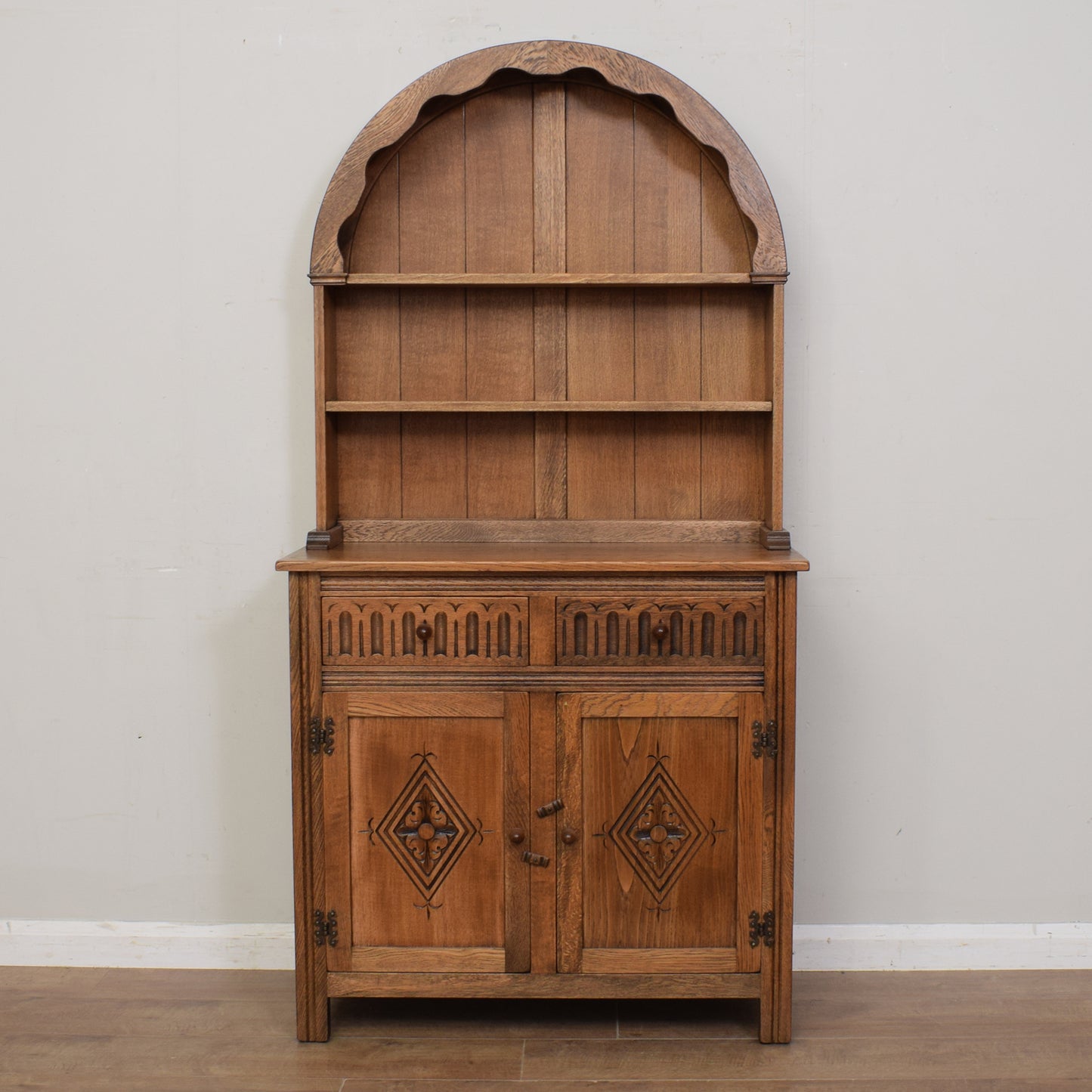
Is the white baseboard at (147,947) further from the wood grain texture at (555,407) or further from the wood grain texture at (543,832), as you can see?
the wood grain texture at (555,407)

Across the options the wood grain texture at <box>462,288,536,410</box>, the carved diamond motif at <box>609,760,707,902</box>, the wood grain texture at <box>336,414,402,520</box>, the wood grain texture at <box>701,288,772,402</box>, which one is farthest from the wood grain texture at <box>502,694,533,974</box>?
the wood grain texture at <box>701,288,772,402</box>

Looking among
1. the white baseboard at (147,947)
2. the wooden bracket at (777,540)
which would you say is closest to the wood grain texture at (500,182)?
the wooden bracket at (777,540)

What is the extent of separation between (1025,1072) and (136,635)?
2.43m

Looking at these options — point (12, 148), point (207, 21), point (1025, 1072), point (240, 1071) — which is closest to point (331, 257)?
point (207, 21)

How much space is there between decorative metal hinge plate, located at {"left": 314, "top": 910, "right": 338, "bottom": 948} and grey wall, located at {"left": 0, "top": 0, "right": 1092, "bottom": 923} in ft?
1.65

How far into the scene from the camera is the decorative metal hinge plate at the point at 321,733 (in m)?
2.44

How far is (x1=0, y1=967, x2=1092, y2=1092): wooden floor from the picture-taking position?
2.38 meters

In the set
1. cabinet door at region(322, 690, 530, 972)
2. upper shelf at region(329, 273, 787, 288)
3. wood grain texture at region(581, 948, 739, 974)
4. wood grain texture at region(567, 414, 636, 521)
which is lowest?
wood grain texture at region(581, 948, 739, 974)

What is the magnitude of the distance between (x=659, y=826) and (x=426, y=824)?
1.74ft

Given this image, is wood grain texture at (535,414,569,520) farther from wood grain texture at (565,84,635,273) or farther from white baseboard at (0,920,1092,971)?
white baseboard at (0,920,1092,971)

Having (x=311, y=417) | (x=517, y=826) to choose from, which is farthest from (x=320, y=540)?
(x=517, y=826)

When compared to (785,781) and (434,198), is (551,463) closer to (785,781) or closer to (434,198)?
(434,198)

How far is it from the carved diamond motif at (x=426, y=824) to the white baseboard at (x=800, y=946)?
27.5 inches

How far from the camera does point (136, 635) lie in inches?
114
